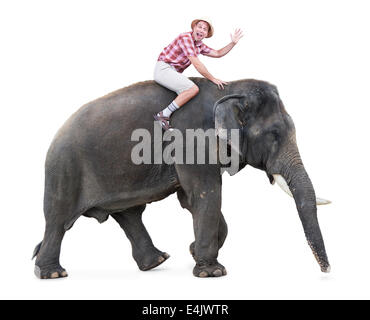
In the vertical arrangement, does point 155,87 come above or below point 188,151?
above

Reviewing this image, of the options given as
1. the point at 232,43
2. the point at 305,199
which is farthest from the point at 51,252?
the point at 232,43

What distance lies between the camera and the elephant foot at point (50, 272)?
6695 mm

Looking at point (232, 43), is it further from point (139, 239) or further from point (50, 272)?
point (50, 272)

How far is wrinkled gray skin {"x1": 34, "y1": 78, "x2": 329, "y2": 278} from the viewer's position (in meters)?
6.55

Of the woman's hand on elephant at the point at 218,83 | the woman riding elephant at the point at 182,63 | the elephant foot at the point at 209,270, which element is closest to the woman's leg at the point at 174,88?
the woman riding elephant at the point at 182,63

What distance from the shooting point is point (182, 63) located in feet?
22.4

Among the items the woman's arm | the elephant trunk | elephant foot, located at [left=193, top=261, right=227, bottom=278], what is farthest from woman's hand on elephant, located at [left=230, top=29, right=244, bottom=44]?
elephant foot, located at [left=193, top=261, right=227, bottom=278]

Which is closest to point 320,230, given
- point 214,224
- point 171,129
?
point 214,224

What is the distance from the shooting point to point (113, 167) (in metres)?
6.69

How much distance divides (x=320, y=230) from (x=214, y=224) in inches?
32.7

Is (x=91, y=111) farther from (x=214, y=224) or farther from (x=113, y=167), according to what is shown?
(x=214, y=224)

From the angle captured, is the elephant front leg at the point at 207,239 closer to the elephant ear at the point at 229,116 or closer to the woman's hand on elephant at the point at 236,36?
the elephant ear at the point at 229,116

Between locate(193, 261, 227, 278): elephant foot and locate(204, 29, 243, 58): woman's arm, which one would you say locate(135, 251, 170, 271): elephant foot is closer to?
locate(193, 261, 227, 278): elephant foot

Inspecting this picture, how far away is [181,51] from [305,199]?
5.08ft
